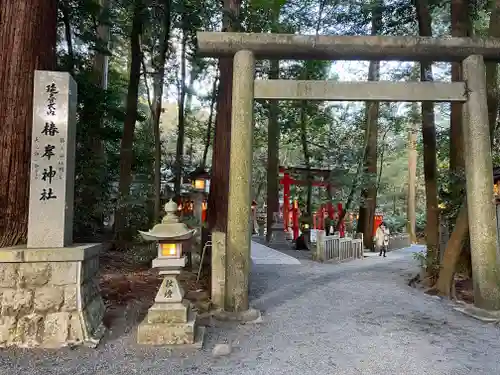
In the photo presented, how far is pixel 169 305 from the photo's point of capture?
165 inches

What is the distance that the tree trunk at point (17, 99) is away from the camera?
4.48m

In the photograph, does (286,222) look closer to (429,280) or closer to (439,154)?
(439,154)

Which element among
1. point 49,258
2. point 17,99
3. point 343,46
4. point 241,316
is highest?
point 343,46

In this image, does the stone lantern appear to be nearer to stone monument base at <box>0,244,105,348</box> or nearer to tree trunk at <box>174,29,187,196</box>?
stone monument base at <box>0,244,105,348</box>

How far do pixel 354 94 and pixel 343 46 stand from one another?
0.71 m

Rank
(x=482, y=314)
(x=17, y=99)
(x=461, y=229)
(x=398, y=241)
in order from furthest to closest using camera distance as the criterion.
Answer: (x=398, y=241)
(x=461, y=229)
(x=482, y=314)
(x=17, y=99)

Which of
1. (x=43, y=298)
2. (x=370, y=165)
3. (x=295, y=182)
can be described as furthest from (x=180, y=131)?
(x=43, y=298)

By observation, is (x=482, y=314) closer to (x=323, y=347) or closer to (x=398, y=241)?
(x=323, y=347)

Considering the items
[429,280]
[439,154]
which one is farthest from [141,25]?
[439,154]

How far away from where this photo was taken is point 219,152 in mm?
7082

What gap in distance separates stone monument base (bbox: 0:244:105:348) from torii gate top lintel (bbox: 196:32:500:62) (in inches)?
130

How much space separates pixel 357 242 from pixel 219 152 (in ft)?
30.0

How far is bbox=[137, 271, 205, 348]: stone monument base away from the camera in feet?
13.5

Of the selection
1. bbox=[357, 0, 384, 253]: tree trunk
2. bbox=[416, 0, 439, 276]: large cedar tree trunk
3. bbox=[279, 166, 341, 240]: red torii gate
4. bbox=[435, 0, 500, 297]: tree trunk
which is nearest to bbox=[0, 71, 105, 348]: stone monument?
bbox=[435, 0, 500, 297]: tree trunk
